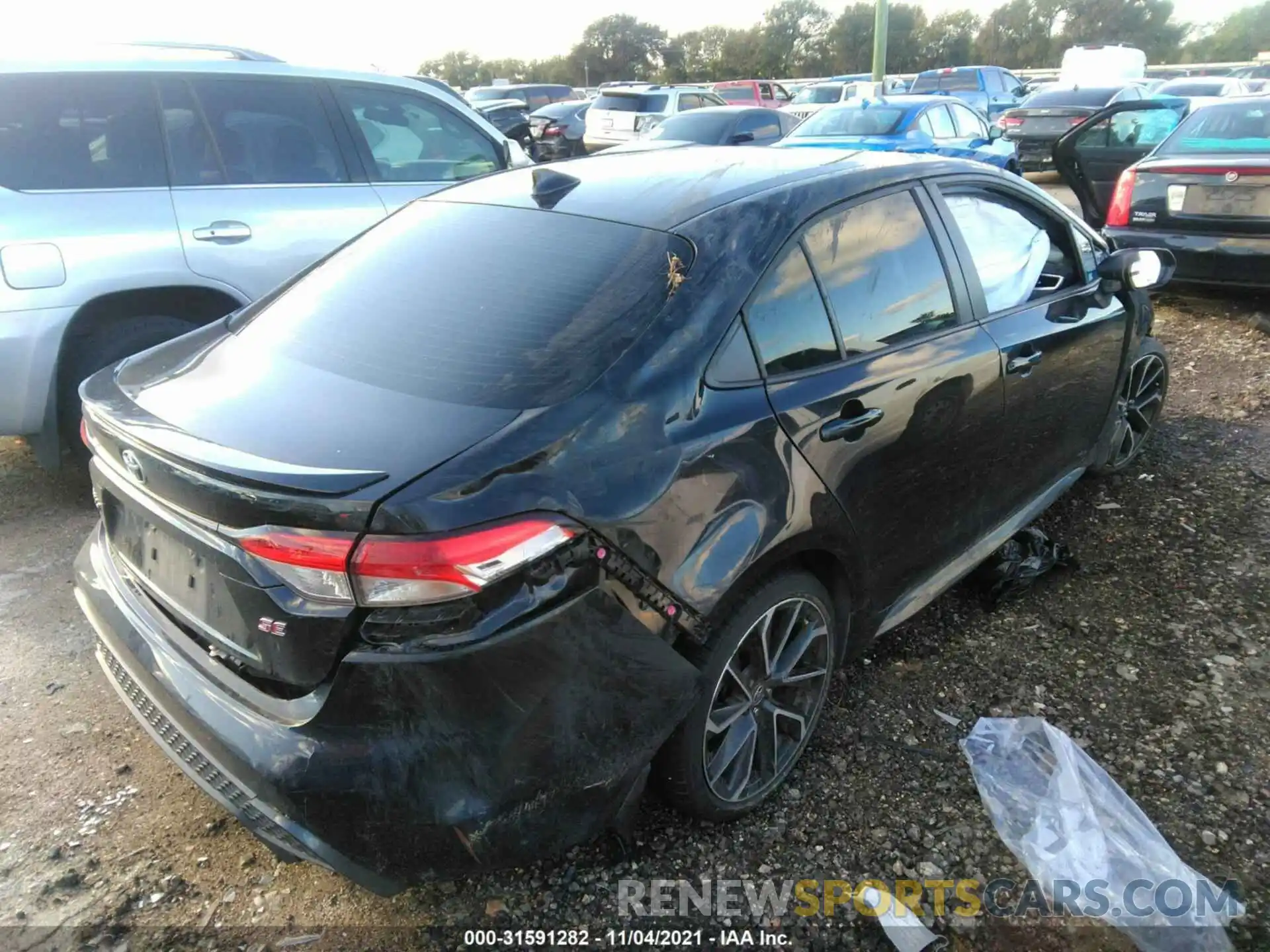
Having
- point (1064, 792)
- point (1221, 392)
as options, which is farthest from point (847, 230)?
point (1221, 392)

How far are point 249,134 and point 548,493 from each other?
3757mm

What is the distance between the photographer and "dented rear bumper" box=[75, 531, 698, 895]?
1.77 meters

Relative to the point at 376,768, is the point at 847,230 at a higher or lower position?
higher

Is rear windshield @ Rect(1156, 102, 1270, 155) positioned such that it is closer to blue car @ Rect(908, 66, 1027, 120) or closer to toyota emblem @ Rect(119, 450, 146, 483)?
toyota emblem @ Rect(119, 450, 146, 483)

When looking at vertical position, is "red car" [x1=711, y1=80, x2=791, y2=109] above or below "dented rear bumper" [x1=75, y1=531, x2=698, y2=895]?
above

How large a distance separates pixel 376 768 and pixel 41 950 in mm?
1060

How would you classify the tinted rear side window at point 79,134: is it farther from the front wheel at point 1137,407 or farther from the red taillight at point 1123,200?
the red taillight at point 1123,200

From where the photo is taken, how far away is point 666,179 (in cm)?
269

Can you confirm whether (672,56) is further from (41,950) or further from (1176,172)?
(41,950)

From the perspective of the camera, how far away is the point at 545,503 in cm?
180

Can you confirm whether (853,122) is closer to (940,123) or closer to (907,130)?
(907,130)

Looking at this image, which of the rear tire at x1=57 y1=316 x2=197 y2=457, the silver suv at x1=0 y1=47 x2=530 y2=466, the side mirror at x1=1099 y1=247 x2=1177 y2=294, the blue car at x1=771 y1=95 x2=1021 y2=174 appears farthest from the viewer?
the blue car at x1=771 y1=95 x2=1021 y2=174

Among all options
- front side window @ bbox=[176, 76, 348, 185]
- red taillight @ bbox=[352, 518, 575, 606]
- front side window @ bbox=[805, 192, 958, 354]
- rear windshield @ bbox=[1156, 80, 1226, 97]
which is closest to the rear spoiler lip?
red taillight @ bbox=[352, 518, 575, 606]

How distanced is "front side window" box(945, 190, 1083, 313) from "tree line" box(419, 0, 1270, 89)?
183ft
